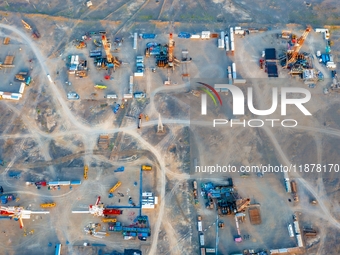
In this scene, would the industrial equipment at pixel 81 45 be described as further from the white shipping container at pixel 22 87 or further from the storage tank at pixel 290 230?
the storage tank at pixel 290 230

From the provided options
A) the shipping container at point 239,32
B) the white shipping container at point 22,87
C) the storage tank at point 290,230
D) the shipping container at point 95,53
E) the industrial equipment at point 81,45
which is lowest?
the storage tank at point 290,230

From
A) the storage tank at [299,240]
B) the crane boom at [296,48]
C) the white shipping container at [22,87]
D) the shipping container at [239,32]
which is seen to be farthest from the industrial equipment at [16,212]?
the crane boom at [296,48]

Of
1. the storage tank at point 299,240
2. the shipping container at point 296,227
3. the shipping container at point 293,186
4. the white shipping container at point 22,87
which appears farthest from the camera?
the white shipping container at point 22,87

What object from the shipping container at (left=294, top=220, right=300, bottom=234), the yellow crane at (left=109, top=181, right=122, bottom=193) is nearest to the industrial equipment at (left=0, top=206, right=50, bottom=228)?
the yellow crane at (left=109, top=181, right=122, bottom=193)

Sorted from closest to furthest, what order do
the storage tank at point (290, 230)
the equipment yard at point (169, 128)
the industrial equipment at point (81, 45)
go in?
the storage tank at point (290, 230) < the equipment yard at point (169, 128) < the industrial equipment at point (81, 45)

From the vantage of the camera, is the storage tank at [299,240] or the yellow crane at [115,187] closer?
the storage tank at [299,240]

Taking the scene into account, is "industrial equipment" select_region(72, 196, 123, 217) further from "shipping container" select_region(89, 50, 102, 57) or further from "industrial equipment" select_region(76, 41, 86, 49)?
"industrial equipment" select_region(76, 41, 86, 49)

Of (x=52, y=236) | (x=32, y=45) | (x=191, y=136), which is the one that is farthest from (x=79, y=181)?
(x=32, y=45)

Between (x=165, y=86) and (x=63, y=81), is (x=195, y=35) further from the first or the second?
(x=63, y=81)

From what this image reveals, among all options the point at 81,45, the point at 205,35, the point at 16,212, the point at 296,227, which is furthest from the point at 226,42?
the point at 16,212
